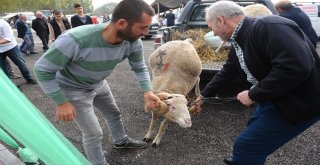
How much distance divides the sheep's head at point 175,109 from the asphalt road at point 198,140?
17.7 inches

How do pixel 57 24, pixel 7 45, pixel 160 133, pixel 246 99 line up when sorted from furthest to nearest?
pixel 57 24, pixel 7 45, pixel 160 133, pixel 246 99

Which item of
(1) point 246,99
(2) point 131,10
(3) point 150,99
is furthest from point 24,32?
(1) point 246,99

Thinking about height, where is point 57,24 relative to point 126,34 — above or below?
below

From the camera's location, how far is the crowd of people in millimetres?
2141

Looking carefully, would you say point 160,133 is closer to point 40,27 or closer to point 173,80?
point 173,80

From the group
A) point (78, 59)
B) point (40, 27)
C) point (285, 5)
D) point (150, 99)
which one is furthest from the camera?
point (40, 27)

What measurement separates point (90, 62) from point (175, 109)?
1.33 m

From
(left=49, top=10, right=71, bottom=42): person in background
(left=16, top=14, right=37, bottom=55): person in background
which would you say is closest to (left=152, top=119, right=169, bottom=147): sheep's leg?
(left=49, top=10, right=71, bottom=42): person in background

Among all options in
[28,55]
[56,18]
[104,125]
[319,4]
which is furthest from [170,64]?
[319,4]

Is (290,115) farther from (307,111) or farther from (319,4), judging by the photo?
(319,4)

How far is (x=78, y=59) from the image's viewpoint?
2680 mm

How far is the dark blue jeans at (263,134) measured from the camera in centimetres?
239

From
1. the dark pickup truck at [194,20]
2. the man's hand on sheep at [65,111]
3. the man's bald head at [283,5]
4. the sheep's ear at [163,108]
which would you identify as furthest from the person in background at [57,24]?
the man's hand on sheep at [65,111]

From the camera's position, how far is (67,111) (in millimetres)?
2576
